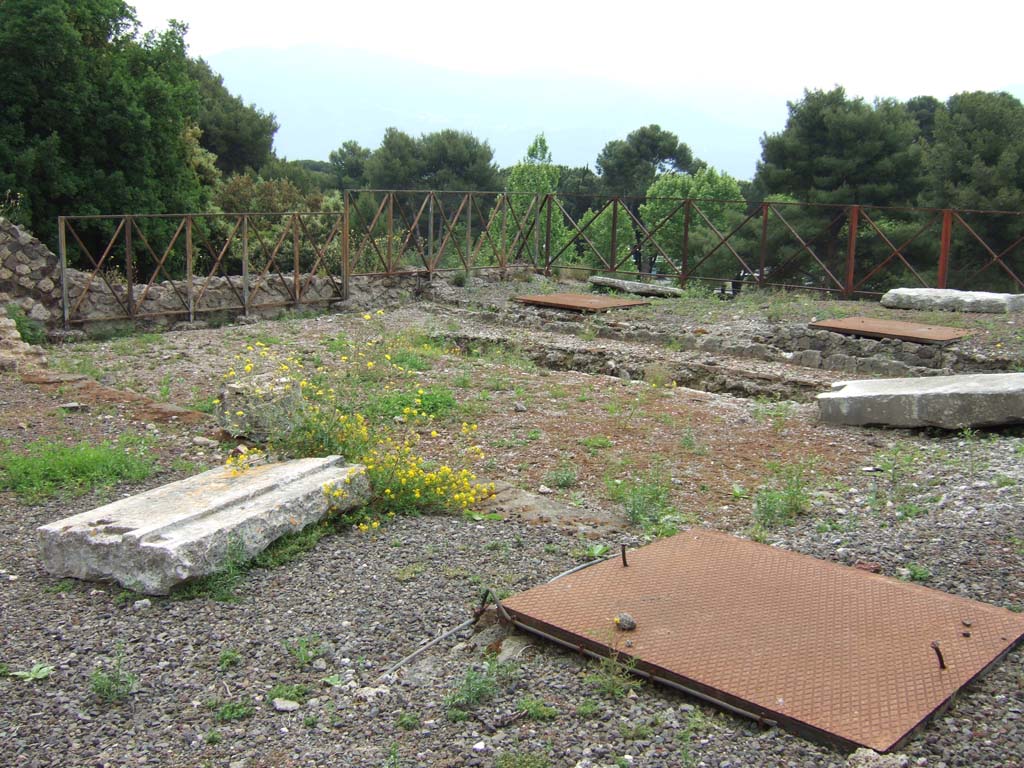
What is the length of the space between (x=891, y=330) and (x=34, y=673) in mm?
9782

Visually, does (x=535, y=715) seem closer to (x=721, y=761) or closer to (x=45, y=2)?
(x=721, y=761)

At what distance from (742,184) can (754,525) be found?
40741 millimetres

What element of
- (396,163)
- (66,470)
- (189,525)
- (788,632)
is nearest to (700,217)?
(396,163)

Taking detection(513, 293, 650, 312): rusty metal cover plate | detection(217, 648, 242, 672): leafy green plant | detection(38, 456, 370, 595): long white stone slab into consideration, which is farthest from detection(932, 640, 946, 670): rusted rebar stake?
detection(513, 293, 650, 312): rusty metal cover plate

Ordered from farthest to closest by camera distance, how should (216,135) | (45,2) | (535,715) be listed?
(216,135) < (45,2) < (535,715)

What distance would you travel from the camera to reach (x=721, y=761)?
3.06m

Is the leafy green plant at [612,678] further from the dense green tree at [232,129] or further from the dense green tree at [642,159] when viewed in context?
the dense green tree at [642,159]

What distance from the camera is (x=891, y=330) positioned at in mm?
11234

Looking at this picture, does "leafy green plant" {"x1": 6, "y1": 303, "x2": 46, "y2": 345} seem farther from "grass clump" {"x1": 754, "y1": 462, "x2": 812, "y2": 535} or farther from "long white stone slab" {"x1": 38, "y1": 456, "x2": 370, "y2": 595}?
"grass clump" {"x1": 754, "y1": 462, "x2": 812, "y2": 535}

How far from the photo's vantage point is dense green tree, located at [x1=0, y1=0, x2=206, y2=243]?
60.5 ft

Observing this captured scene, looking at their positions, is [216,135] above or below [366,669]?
above

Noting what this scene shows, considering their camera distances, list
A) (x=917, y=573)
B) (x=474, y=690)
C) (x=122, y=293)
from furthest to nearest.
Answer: (x=122, y=293)
(x=917, y=573)
(x=474, y=690)

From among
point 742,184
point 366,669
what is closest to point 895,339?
point 366,669

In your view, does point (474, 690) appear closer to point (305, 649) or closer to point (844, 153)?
point (305, 649)
